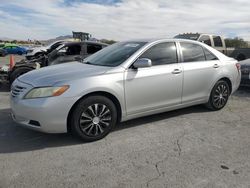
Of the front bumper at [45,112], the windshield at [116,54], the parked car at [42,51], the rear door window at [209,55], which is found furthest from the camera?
the parked car at [42,51]

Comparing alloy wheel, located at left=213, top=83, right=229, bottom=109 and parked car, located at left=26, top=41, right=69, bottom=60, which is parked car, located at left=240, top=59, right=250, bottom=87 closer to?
A: alloy wheel, located at left=213, top=83, right=229, bottom=109

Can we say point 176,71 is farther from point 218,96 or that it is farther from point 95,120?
point 95,120

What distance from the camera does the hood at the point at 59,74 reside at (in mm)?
4141

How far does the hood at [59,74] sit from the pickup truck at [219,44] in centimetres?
992

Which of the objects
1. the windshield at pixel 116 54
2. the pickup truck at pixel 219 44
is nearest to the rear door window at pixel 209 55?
the windshield at pixel 116 54

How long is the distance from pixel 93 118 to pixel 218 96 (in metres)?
3.01

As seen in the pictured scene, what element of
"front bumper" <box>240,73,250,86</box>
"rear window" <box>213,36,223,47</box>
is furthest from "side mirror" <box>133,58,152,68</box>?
"rear window" <box>213,36,223,47</box>

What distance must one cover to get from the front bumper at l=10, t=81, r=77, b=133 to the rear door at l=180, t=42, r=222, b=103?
2316mm

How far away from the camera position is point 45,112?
156 inches

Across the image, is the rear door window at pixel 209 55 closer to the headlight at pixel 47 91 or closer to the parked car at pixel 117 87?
the parked car at pixel 117 87

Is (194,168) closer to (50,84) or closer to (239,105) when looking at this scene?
(50,84)

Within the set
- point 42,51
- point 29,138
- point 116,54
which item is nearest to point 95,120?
point 29,138

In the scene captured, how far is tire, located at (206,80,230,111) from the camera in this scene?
589 cm

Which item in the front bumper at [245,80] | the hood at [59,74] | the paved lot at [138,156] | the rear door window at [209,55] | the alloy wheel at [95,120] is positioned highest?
the rear door window at [209,55]
